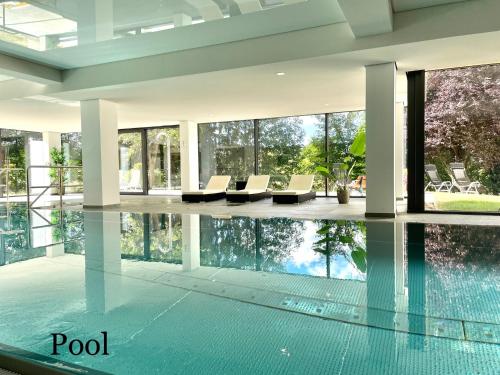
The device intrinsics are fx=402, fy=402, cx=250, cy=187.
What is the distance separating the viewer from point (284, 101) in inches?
514

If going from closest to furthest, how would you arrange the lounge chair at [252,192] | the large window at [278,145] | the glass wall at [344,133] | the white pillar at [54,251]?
the white pillar at [54,251] < the lounge chair at [252,192] < the glass wall at [344,133] < the large window at [278,145]

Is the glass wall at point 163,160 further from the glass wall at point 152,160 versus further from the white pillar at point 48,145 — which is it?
the white pillar at point 48,145

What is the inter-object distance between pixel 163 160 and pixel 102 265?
47.9 feet

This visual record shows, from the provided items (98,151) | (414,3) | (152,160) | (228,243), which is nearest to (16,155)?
(152,160)

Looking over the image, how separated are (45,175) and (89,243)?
1574 cm

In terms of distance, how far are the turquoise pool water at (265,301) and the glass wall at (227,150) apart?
11005mm

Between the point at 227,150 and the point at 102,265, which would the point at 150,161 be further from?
the point at 102,265

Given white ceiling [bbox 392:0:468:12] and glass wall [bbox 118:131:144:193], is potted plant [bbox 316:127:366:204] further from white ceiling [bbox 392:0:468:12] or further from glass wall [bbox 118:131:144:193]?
glass wall [bbox 118:131:144:193]

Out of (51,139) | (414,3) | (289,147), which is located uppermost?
(414,3)

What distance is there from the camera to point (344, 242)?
5914 millimetres

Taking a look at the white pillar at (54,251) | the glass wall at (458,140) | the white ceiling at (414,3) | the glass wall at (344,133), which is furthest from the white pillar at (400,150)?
the white pillar at (54,251)

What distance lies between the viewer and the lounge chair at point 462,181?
9.12 m

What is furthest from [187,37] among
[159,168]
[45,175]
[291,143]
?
[45,175]

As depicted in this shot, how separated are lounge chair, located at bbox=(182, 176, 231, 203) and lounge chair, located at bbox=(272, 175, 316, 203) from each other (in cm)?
254
